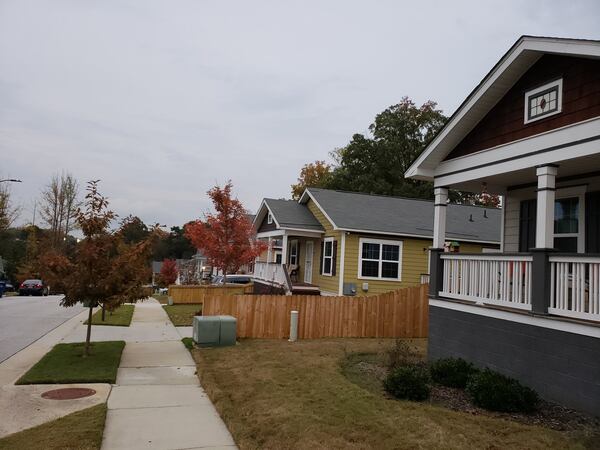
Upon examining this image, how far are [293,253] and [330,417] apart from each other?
18749 mm

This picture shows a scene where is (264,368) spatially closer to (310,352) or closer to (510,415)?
(310,352)

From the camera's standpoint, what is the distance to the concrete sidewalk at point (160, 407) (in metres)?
5.94

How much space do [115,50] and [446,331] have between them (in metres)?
15.0

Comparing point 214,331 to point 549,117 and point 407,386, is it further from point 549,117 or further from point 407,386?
point 549,117

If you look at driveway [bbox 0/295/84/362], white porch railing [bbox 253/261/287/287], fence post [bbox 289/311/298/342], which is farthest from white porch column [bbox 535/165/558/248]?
white porch railing [bbox 253/261/287/287]

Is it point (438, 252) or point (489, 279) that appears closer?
point (489, 279)

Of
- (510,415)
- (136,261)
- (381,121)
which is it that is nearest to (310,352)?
(136,261)

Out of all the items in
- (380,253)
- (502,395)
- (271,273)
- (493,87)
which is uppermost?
(493,87)

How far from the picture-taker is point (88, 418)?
21.5 ft

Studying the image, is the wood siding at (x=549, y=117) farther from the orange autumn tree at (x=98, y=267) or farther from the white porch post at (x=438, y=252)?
the orange autumn tree at (x=98, y=267)

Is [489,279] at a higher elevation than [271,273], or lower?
higher

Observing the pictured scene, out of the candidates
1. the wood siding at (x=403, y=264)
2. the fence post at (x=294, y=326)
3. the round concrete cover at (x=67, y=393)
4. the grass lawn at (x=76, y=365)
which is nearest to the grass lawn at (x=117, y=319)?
the grass lawn at (x=76, y=365)

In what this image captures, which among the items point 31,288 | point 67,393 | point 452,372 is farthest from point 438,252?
point 31,288

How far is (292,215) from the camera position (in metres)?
22.3
